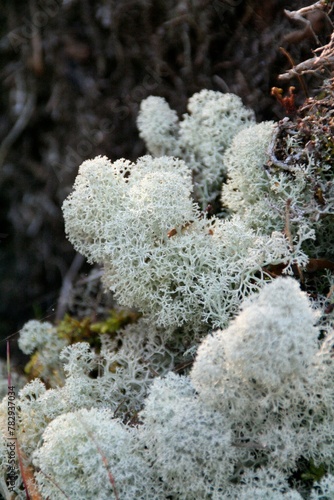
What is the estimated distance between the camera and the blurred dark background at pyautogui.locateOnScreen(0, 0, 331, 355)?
160cm

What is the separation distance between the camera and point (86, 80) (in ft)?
6.73

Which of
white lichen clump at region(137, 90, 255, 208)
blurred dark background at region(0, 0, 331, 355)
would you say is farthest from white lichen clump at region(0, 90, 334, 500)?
blurred dark background at region(0, 0, 331, 355)

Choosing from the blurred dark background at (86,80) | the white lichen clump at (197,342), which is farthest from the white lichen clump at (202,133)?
the blurred dark background at (86,80)

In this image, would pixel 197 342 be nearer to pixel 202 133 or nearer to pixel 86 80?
pixel 202 133

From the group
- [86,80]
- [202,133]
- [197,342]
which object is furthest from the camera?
[86,80]

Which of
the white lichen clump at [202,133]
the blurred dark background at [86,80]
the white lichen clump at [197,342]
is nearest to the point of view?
the white lichen clump at [197,342]

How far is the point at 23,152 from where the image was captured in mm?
2273

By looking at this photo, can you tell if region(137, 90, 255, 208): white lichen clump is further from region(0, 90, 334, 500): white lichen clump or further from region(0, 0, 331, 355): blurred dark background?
region(0, 0, 331, 355): blurred dark background

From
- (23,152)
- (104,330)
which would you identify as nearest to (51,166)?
(23,152)

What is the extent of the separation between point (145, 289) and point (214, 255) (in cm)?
16

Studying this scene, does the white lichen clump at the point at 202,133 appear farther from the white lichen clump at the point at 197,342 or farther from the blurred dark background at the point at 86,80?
the blurred dark background at the point at 86,80

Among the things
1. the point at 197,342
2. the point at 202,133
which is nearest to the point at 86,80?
the point at 202,133

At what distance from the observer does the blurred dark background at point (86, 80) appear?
1.60 m

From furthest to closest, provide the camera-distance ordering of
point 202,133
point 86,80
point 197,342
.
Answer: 1. point 86,80
2. point 202,133
3. point 197,342
